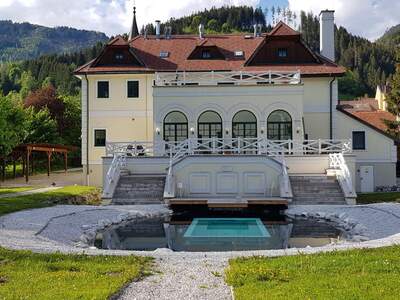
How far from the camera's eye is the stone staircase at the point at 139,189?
25234 millimetres

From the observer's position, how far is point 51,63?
12538 centimetres

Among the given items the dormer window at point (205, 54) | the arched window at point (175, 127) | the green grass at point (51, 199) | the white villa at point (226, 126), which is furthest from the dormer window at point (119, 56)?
the green grass at point (51, 199)

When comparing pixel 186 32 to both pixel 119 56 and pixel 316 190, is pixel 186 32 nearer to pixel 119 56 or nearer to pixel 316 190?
pixel 119 56

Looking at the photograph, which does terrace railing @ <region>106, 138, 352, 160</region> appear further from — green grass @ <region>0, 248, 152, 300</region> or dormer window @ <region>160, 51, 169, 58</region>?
green grass @ <region>0, 248, 152, 300</region>

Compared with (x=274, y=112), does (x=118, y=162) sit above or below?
below

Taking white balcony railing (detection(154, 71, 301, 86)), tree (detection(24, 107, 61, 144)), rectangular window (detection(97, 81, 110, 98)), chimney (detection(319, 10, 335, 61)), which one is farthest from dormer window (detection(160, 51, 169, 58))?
tree (detection(24, 107, 61, 144))

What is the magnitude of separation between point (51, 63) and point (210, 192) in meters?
107

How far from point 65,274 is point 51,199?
50.2 feet

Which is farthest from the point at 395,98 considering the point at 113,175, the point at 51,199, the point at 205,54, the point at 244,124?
the point at 51,199

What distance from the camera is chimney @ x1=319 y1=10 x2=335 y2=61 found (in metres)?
37.8

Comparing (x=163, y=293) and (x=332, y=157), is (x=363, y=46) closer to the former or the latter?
(x=332, y=157)

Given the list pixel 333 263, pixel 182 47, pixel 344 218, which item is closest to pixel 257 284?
pixel 333 263

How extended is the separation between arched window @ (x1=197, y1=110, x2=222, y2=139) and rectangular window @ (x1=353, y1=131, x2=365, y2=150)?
329 inches

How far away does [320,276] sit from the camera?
891 centimetres
